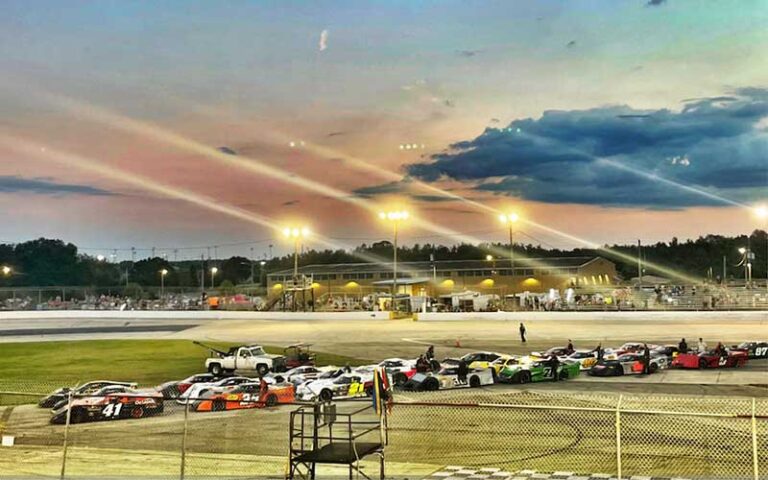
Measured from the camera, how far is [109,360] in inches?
1845

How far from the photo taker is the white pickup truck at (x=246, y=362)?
38.4 m

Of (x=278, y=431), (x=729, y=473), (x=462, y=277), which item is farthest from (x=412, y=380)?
(x=462, y=277)

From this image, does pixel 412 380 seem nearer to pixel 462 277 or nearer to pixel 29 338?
pixel 29 338

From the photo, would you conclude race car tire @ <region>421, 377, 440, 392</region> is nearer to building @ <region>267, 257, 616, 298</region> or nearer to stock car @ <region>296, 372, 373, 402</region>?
stock car @ <region>296, 372, 373, 402</region>

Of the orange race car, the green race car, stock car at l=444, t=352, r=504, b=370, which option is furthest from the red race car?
the orange race car

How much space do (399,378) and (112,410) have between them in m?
12.6

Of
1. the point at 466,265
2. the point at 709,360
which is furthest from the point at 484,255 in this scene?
the point at 709,360

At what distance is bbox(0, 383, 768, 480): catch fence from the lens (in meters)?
13.9

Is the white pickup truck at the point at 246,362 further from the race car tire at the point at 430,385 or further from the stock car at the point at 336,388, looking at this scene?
the race car tire at the point at 430,385

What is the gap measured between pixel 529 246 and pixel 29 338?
148112mm

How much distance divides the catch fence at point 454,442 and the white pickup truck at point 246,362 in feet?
42.6

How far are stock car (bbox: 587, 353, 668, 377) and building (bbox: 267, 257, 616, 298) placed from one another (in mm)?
64850

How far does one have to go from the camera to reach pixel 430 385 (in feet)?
99.1

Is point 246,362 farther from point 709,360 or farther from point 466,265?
point 466,265
